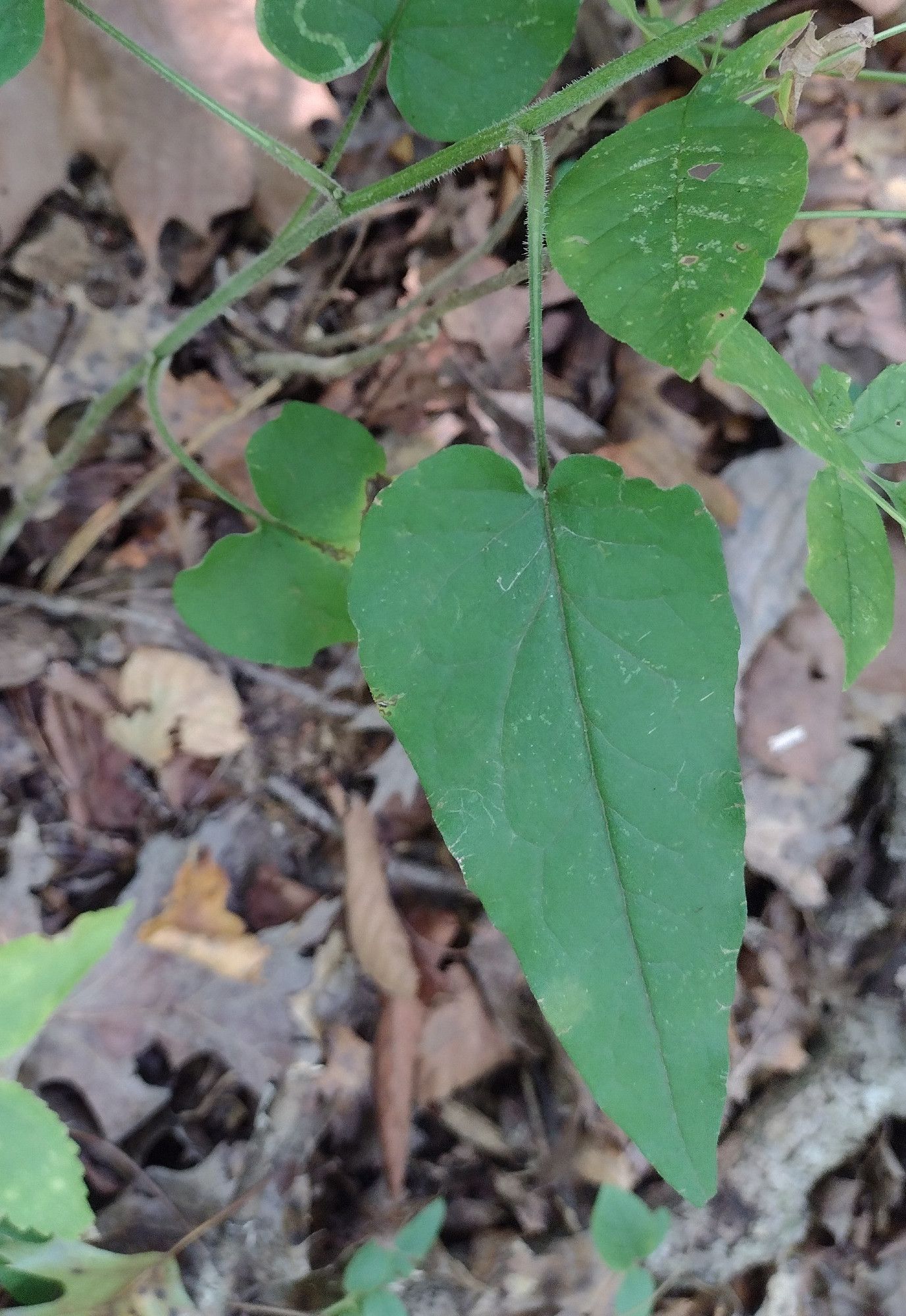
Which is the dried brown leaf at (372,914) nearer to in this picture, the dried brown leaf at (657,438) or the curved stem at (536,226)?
the dried brown leaf at (657,438)

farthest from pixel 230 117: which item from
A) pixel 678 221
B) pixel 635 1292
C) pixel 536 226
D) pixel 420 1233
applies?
pixel 635 1292

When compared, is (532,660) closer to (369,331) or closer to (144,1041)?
(369,331)

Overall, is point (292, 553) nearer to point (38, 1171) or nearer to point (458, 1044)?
point (38, 1171)

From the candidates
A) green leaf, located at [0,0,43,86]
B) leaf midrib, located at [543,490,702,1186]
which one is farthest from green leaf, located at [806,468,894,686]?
green leaf, located at [0,0,43,86]

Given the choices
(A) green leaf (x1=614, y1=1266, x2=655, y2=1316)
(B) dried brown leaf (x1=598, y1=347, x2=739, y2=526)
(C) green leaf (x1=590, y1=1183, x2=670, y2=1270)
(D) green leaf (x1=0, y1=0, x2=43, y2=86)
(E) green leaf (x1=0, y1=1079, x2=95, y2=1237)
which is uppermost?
(D) green leaf (x1=0, y1=0, x2=43, y2=86)

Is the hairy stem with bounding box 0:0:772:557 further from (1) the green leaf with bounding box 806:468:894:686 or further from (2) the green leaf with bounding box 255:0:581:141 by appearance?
(1) the green leaf with bounding box 806:468:894:686

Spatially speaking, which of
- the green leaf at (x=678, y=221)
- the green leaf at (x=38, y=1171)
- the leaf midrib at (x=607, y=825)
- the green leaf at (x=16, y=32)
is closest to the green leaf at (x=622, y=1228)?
the green leaf at (x=38, y=1171)
